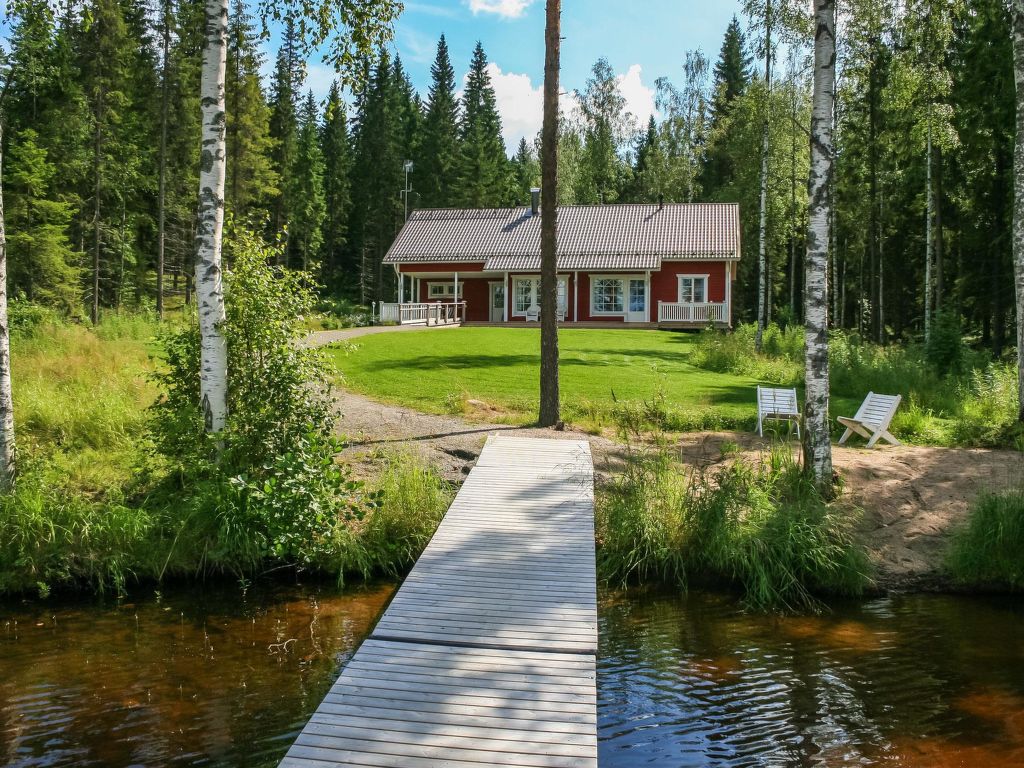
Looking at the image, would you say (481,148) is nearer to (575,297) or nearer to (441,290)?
(441,290)

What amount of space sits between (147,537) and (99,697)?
7.66 ft

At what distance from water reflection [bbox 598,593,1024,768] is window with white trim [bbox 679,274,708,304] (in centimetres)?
2494

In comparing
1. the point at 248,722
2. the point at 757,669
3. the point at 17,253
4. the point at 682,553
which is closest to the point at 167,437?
the point at 248,722

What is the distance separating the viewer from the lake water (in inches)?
186

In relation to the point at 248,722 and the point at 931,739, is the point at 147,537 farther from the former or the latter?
the point at 931,739

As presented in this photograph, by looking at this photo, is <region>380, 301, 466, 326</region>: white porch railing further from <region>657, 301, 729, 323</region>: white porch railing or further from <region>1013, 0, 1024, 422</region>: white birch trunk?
<region>1013, 0, 1024, 422</region>: white birch trunk

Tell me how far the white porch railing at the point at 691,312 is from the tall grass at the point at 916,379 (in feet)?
27.2

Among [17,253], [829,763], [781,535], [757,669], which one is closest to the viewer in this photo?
[829,763]

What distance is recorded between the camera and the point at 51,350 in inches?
506

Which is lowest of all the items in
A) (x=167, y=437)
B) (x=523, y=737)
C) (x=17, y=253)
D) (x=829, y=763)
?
(x=829, y=763)

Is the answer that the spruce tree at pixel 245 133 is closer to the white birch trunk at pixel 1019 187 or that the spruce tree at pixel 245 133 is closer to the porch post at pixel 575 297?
the porch post at pixel 575 297

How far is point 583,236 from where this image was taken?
3341 cm

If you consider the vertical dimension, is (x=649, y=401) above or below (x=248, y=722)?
above

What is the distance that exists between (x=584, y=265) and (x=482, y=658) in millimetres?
27586
